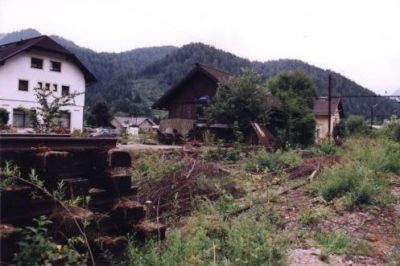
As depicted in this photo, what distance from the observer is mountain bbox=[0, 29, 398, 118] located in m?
104

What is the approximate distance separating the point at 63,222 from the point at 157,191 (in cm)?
400

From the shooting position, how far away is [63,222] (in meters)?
3.82

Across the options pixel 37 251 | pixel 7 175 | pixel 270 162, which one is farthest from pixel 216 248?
pixel 270 162

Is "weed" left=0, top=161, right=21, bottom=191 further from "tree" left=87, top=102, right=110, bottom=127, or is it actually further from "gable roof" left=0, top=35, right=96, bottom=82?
"tree" left=87, top=102, right=110, bottom=127

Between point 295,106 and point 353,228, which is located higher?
point 295,106

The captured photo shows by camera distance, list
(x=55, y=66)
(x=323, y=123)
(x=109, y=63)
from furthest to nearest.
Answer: (x=109, y=63), (x=323, y=123), (x=55, y=66)

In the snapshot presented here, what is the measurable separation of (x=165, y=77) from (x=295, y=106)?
96095mm

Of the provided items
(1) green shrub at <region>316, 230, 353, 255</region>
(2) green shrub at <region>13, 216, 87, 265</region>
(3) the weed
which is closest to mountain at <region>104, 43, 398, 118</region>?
(1) green shrub at <region>316, 230, 353, 255</region>

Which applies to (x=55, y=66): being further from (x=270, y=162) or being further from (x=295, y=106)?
(x=270, y=162)

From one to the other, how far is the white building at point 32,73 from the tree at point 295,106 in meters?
17.5

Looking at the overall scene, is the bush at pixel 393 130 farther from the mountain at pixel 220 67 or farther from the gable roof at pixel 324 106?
the mountain at pixel 220 67

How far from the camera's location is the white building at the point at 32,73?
1437 inches

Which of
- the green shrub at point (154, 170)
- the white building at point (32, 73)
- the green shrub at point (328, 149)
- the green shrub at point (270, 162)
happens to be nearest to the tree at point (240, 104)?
the green shrub at point (328, 149)

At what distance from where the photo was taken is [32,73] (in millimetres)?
38438
